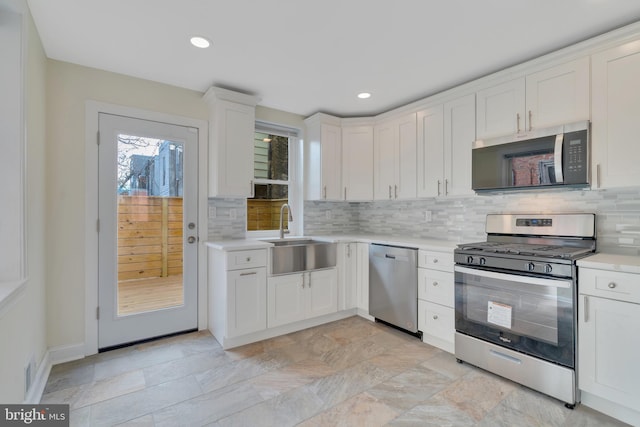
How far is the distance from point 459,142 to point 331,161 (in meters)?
1.46

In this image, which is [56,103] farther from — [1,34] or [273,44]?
[273,44]

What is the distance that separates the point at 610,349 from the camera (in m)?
1.73

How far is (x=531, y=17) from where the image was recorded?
1.89 m

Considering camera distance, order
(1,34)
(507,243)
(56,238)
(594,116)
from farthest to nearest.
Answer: (507,243) < (56,238) < (594,116) < (1,34)

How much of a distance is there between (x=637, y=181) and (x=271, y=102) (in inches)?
123

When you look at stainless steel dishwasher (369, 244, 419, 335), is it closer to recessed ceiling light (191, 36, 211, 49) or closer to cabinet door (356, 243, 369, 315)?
cabinet door (356, 243, 369, 315)

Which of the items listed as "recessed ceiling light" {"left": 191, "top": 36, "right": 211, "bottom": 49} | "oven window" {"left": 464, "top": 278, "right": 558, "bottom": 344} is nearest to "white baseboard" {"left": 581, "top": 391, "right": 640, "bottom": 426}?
"oven window" {"left": 464, "top": 278, "right": 558, "bottom": 344}

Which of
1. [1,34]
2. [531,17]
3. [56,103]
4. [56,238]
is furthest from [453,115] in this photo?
[56,238]

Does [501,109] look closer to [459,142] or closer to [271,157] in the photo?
[459,142]

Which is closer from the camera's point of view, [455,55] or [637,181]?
[637,181]

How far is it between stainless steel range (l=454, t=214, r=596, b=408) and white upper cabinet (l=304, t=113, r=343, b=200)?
1.71 m

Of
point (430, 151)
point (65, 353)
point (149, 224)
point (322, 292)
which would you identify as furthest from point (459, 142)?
point (65, 353)

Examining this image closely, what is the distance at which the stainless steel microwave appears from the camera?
2.07m

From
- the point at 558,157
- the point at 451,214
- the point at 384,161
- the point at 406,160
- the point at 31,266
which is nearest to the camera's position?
the point at 31,266
